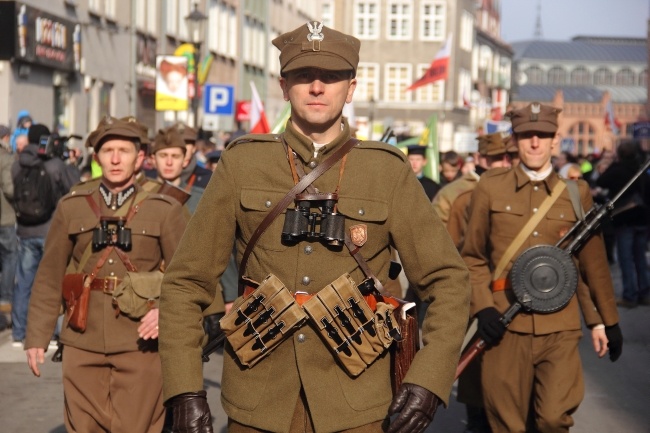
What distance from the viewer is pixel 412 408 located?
3900 mm

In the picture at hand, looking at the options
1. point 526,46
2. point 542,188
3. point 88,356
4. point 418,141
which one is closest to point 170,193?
point 88,356

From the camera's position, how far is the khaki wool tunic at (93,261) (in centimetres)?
639

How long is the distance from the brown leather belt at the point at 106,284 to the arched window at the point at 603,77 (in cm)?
17095

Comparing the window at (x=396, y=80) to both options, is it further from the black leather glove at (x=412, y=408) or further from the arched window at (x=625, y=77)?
the black leather glove at (x=412, y=408)

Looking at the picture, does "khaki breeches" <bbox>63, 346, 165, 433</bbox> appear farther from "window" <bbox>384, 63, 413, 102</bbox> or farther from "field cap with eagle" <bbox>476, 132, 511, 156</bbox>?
"window" <bbox>384, 63, 413, 102</bbox>

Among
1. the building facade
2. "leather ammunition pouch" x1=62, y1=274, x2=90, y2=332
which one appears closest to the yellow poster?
"leather ammunition pouch" x1=62, y1=274, x2=90, y2=332

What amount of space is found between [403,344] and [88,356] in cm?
259

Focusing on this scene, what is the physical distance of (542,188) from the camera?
7172mm

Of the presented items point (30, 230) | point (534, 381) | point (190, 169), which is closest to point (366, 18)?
point (30, 230)

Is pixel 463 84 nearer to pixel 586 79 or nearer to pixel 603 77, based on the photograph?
pixel 586 79

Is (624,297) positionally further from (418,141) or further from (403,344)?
(403,344)

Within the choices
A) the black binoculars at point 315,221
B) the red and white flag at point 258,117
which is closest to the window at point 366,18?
the red and white flag at point 258,117

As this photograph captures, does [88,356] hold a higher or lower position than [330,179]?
lower

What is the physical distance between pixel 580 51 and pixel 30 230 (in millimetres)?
165429
